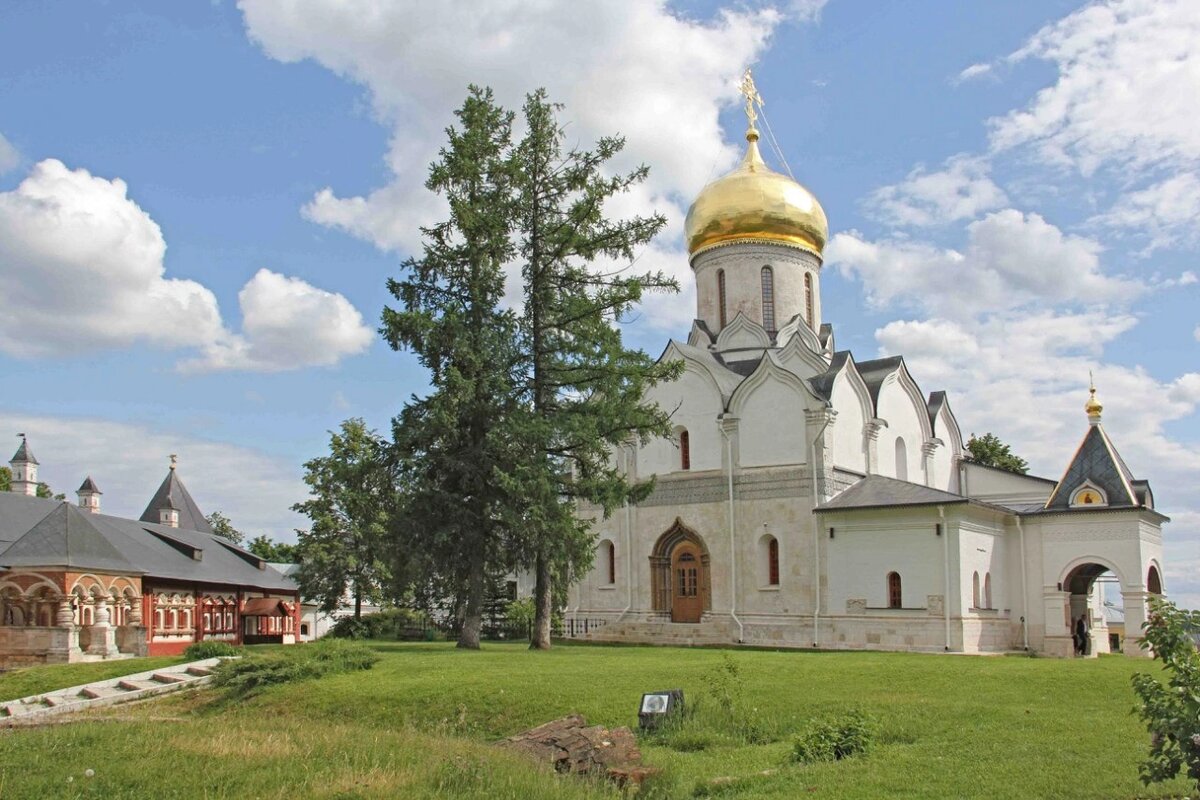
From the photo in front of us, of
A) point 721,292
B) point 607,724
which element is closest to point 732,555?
point 721,292

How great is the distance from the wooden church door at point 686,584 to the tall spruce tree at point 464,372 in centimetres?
786

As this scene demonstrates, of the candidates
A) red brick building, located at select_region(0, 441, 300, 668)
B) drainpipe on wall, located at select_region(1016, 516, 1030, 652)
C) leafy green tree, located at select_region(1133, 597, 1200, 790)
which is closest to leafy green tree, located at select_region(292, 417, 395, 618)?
red brick building, located at select_region(0, 441, 300, 668)

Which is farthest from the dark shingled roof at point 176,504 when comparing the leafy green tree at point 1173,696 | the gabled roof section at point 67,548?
the leafy green tree at point 1173,696

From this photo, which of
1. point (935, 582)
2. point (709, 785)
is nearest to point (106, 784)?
point (709, 785)

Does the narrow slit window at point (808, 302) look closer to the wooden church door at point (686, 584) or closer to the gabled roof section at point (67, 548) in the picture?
the wooden church door at point (686, 584)

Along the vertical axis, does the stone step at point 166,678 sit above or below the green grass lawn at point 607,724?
below

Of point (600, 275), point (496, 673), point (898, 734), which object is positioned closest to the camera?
point (898, 734)

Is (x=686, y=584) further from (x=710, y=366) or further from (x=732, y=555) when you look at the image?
(x=710, y=366)

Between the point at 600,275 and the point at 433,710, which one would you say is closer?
the point at 433,710

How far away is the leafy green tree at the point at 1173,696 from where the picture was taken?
23.8ft

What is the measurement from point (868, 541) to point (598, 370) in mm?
8373

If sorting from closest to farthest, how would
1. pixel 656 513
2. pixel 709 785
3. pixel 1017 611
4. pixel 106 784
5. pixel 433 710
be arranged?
pixel 106 784
pixel 709 785
pixel 433 710
pixel 1017 611
pixel 656 513

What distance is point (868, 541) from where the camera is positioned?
83.3 feet

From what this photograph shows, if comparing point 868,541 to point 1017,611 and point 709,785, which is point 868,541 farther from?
point 709,785
